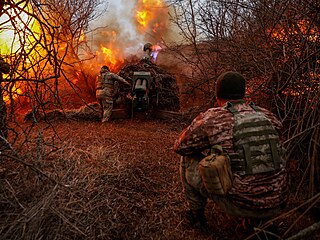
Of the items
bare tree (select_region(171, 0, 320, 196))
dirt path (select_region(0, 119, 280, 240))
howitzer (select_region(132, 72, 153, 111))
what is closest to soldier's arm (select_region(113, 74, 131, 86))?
howitzer (select_region(132, 72, 153, 111))

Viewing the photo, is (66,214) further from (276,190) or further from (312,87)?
(312,87)

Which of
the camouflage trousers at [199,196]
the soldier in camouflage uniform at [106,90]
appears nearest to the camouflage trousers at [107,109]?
the soldier in camouflage uniform at [106,90]

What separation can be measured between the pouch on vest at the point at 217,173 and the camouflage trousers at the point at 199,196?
0.85ft

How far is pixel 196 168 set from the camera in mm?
2637

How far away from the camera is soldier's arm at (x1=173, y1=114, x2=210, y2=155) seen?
7.91ft

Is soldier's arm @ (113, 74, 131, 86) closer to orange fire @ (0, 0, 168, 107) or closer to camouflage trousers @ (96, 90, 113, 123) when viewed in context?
camouflage trousers @ (96, 90, 113, 123)

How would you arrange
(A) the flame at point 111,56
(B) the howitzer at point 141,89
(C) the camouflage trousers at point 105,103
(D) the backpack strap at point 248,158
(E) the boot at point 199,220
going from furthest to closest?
(A) the flame at point 111,56
(C) the camouflage trousers at point 105,103
(B) the howitzer at point 141,89
(E) the boot at point 199,220
(D) the backpack strap at point 248,158

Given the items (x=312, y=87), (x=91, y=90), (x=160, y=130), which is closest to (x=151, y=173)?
(x=312, y=87)

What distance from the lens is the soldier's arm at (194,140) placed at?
2.41m

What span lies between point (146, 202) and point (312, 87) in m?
2.53

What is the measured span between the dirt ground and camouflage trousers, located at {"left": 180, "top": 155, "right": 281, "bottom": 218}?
0.36m

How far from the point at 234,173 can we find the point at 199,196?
604mm

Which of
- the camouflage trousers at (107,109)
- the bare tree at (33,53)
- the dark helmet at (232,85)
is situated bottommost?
the camouflage trousers at (107,109)

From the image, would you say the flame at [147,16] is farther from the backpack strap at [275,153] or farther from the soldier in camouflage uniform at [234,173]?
the backpack strap at [275,153]
